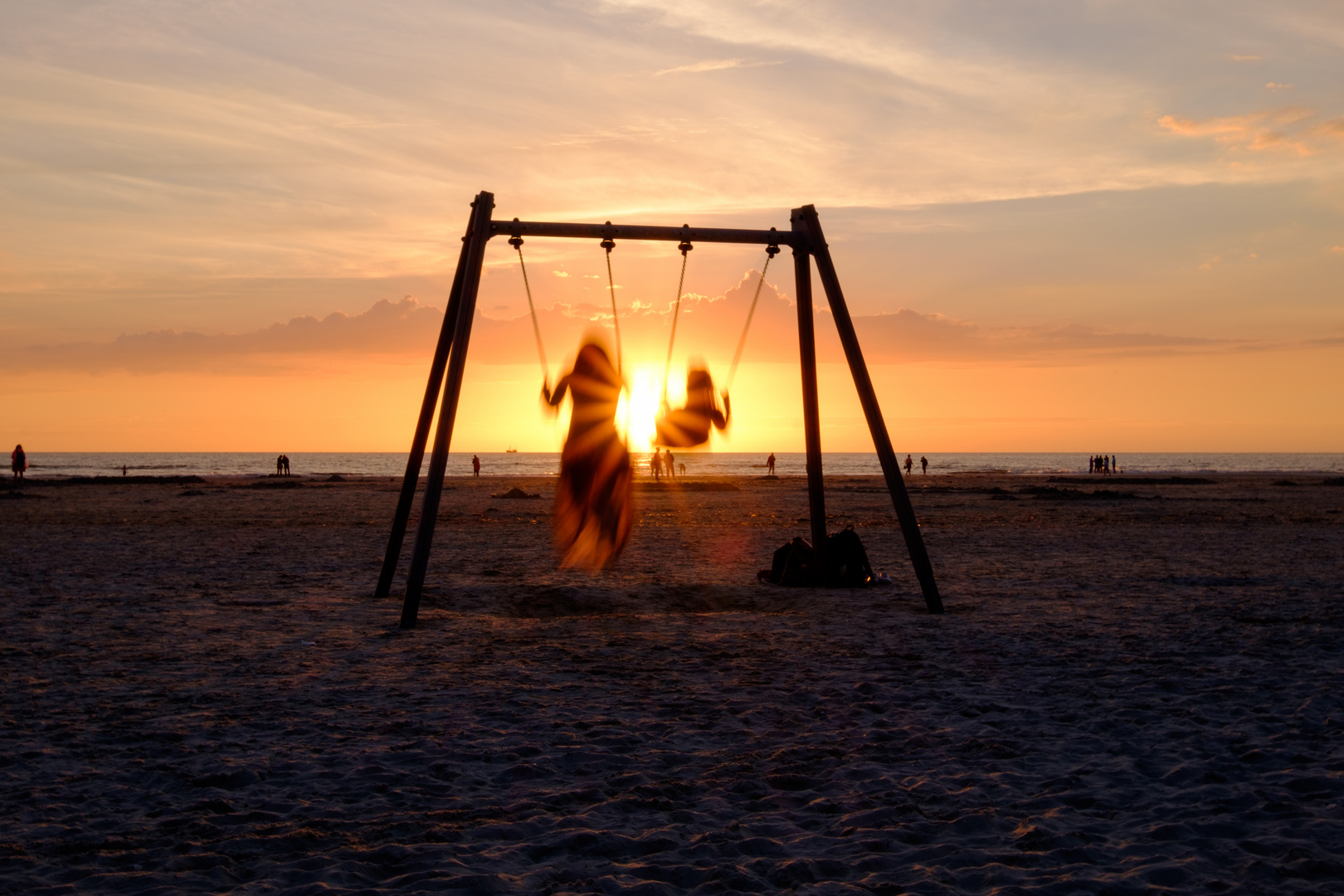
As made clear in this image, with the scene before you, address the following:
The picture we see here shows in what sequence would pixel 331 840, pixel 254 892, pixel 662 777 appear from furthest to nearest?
pixel 662 777 → pixel 331 840 → pixel 254 892

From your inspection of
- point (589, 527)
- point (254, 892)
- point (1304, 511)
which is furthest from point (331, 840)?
point (1304, 511)

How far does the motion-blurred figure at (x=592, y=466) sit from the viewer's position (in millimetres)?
9500

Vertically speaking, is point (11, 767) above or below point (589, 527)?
below

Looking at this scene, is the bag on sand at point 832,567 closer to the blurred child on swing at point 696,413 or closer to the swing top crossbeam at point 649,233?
the blurred child on swing at point 696,413

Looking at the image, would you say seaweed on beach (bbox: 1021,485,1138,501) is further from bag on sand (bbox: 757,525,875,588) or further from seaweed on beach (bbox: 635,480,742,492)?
bag on sand (bbox: 757,525,875,588)

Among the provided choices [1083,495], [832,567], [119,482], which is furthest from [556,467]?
[832,567]

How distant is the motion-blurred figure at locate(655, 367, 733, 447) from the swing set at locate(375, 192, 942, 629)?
0.25 m

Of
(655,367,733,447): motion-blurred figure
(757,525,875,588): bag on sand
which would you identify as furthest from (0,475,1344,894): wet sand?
(655,367,733,447): motion-blurred figure

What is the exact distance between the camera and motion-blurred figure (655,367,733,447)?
33.9ft

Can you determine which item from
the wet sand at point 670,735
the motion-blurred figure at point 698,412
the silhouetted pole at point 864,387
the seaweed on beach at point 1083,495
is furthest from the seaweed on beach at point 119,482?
the silhouetted pole at point 864,387

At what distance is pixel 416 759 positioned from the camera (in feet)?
15.9

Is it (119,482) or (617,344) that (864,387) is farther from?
(119,482)

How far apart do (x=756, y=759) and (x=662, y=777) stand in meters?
0.53

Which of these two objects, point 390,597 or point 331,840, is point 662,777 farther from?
point 390,597
